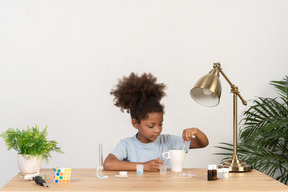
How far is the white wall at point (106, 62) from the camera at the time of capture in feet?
13.1

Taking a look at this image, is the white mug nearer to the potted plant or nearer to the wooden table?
the wooden table

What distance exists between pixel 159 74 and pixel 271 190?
226cm

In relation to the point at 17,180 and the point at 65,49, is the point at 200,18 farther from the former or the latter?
the point at 17,180

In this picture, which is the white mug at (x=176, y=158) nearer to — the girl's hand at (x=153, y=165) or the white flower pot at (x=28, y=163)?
the girl's hand at (x=153, y=165)

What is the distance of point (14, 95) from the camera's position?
3.98m

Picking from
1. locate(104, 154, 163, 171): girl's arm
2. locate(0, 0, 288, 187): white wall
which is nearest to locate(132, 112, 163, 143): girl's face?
locate(104, 154, 163, 171): girl's arm

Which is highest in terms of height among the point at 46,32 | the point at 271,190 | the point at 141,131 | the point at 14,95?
the point at 46,32

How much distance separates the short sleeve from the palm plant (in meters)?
1.04

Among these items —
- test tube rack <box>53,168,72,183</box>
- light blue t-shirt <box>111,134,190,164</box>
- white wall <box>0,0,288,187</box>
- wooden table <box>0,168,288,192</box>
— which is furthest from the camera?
white wall <box>0,0,288,187</box>

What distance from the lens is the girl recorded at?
8.91ft

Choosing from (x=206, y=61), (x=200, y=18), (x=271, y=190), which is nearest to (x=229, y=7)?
(x=200, y=18)

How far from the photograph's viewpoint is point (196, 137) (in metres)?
2.75

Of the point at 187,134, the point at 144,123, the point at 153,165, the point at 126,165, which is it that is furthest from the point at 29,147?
the point at 187,134

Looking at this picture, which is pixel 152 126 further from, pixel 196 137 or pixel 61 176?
pixel 61 176
